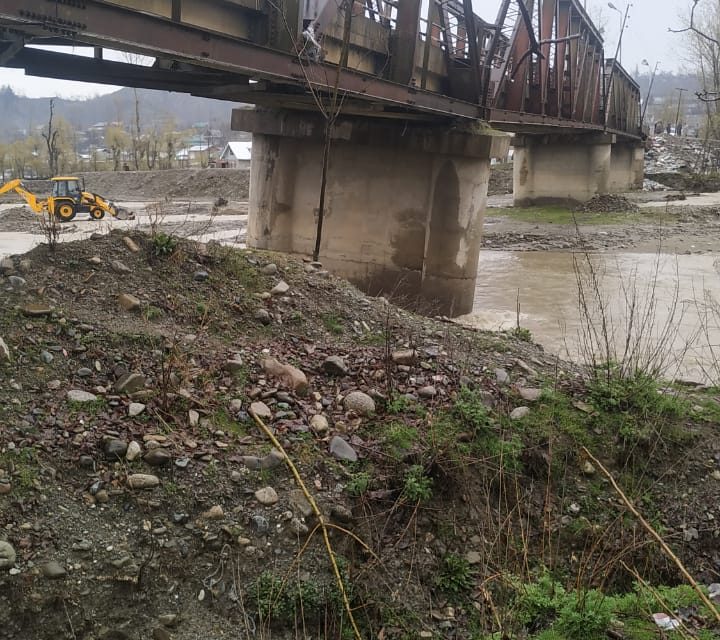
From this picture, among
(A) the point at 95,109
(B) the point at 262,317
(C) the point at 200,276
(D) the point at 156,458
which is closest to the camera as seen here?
(D) the point at 156,458

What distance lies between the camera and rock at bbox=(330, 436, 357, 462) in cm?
507

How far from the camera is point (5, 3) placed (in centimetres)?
499

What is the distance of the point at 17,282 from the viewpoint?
235 inches

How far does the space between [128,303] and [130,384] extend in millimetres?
1434

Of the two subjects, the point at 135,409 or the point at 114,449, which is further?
the point at 135,409

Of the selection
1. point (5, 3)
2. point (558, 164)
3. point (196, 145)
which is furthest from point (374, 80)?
point (196, 145)

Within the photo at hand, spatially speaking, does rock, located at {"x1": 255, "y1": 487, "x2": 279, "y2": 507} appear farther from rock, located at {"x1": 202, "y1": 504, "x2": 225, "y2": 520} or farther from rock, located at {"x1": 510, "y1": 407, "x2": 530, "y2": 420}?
rock, located at {"x1": 510, "y1": 407, "x2": 530, "y2": 420}

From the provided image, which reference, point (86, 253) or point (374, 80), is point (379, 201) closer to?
point (374, 80)

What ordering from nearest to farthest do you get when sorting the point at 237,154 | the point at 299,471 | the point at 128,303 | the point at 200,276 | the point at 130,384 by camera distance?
1. the point at 299,471
2. the point at 130,384
3. the point at 128,303
4. the point at 200,276
5. the point at 237,154

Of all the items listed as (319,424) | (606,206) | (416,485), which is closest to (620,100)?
(606,206)

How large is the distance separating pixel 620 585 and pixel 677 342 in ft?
27.8

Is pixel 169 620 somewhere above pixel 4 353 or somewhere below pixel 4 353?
below

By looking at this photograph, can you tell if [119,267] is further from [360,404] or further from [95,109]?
[95,109]

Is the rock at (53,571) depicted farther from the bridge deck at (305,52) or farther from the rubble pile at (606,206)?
the rubble pile at (606,206)
